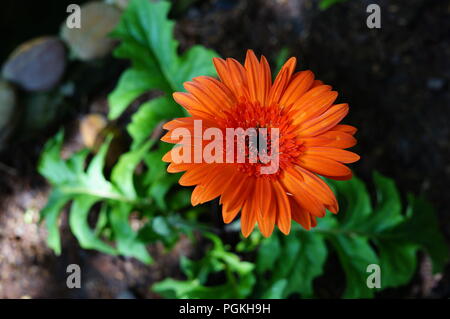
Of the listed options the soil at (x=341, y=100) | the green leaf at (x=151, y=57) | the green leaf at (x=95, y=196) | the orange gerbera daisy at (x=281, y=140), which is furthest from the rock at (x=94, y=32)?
the orange gerbera daisy at (x=281, y=140)

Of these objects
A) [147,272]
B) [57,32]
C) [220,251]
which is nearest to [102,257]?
[147,272]

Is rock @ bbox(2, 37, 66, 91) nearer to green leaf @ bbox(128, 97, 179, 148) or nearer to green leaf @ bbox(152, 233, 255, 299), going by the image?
green leaf @ bbox(128, 97, 179, 148)

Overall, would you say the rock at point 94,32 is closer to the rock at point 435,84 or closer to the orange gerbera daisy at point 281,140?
the orange gerbera daisy at point 281,140

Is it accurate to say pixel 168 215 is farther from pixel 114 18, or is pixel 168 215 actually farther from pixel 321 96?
pixel 114 18

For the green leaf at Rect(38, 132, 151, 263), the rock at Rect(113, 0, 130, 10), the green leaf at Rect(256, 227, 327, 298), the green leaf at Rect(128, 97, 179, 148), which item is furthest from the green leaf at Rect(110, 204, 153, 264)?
the rock at Rect(113, 0, 130, 10)

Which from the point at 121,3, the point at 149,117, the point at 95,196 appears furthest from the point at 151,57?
the point at 121,3

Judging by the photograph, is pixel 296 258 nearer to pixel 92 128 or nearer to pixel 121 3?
pixel 92 128
